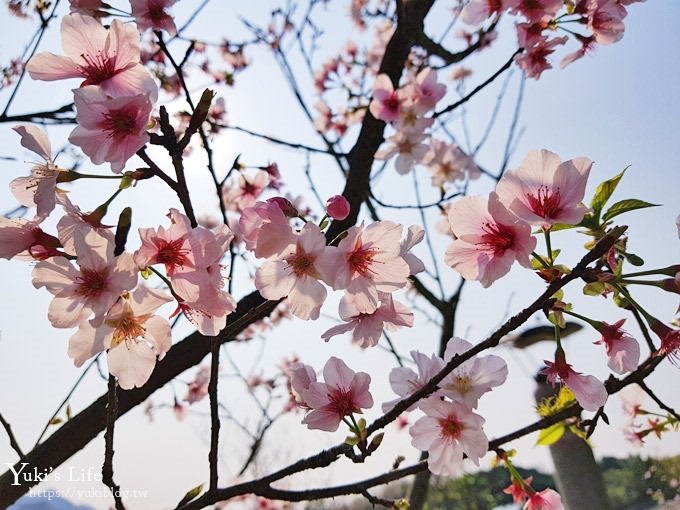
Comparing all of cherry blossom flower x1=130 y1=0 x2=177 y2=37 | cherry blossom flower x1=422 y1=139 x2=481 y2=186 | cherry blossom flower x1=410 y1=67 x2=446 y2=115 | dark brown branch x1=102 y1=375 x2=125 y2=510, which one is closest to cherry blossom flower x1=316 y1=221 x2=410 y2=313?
dark brown branch x1=102 y1=375 x2=125 y2=510

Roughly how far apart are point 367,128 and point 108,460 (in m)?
1.56

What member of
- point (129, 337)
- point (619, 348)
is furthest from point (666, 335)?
point (129, 337)

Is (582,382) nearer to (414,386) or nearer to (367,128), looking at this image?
(414,386)

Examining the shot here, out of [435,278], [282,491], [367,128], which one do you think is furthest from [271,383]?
[282,491]

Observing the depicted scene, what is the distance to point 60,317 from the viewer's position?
712mm

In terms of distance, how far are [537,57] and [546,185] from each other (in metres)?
1.25

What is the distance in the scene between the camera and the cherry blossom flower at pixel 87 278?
26.5 inches

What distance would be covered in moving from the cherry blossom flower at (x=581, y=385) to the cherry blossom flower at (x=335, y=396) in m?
0.31

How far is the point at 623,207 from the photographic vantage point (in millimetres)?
767

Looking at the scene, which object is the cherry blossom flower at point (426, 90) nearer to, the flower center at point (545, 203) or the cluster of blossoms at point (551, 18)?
the cluster of blossoms at point (551, 18)

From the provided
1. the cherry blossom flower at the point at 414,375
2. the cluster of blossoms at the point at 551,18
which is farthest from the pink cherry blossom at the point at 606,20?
the cherry blossom flower at the point at 414,375

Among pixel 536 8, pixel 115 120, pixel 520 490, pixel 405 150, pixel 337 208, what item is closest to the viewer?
pixel 115 120

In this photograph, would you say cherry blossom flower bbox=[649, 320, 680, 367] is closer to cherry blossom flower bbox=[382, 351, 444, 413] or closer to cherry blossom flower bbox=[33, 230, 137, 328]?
cherry blossom flower bbox=[382, 351, 444, 413]

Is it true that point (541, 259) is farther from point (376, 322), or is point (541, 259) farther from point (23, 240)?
point (23, 240)
